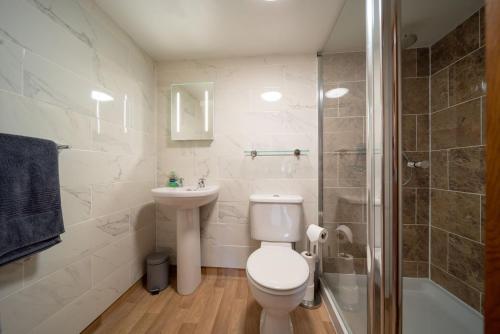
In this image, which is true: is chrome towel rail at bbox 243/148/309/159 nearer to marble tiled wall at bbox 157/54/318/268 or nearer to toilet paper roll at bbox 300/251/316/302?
marble tiled wall at bbox 157/54/318/268

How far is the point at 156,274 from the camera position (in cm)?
144

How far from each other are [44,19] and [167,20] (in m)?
0.64

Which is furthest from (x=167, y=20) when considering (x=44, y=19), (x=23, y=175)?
(x=23, y=175)

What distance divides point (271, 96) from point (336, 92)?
1.79 ft

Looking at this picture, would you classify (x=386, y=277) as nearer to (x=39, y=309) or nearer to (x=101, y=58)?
(x=39, y=309)

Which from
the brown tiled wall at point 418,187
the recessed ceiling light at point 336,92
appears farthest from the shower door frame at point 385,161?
the brown tiled wall at point 418,187

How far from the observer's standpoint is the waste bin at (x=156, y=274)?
1.43m

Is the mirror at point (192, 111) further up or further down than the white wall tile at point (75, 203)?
further up

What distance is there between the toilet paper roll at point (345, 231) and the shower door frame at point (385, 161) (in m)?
0.46

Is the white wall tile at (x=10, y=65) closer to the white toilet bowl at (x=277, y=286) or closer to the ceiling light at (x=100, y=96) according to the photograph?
the ceiling light at (x=100, y=96)

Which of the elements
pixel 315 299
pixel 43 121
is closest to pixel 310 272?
pixel 315 299

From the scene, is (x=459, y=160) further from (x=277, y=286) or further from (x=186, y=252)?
(x=186, y=252)

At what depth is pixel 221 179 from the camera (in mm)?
1659

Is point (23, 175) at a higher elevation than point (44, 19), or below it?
below
